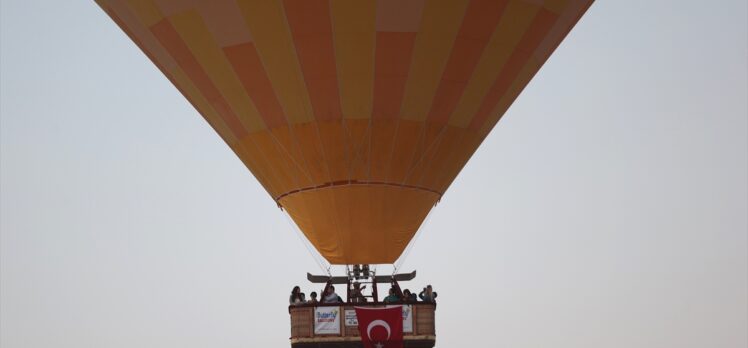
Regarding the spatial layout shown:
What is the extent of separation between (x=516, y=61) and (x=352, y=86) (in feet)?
7.24

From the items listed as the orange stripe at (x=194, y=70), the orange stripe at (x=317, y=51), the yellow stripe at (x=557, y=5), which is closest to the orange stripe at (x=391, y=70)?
the orange stripe at (x=317, y=51)

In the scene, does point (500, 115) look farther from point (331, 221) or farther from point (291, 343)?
point (291, 343)

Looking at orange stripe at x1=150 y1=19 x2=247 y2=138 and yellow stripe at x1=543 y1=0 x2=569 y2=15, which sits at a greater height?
yellow stripe at x1=543 y1=0 x2=569 y2=15

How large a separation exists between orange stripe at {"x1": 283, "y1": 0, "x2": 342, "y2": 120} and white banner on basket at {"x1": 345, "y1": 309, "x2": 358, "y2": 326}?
2.39m

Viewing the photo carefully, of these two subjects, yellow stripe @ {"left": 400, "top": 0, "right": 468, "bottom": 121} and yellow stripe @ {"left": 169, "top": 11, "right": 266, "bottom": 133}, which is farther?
yellow stripe @ {"left": 169, "top": 11, "right": 266, "bottom": 133}

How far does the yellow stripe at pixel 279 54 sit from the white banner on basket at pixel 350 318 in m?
2.42

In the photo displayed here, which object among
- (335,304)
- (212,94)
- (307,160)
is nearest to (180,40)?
(212,94)

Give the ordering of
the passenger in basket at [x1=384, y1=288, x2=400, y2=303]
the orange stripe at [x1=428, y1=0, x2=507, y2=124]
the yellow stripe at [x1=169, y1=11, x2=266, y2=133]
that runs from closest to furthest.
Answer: the orange stripe at [x1=428, y1=0, x2=507, y2=124] < the yellow stripe at [x1=169, y1=11, x2=266, y2=133] < the passenger in basket at [x1=384, y1=288, x2=400, y2=303]

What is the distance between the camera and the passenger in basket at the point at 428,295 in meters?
18.4

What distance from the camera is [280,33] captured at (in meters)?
17.5

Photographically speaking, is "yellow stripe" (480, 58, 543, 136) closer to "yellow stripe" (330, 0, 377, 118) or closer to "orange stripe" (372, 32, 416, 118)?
"orange stripe" (372, 32, 416, 118)

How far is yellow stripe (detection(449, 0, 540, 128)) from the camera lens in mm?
17875

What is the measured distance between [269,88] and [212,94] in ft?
3.08

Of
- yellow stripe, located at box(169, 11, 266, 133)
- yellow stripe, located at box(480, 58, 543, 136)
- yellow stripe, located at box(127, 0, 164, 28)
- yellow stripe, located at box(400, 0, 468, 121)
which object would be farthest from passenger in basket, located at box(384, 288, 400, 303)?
yellow stripe, located at box(127, 0, 164, 28)
